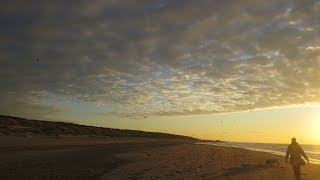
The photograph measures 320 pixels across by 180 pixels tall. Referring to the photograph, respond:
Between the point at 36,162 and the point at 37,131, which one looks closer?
the point at 36,162

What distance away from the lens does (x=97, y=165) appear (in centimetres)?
2191

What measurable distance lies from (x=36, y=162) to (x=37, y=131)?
29.6 metres

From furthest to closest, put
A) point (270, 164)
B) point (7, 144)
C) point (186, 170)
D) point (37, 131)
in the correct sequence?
point (37, 131), point (7, 144), point (270, 164), point (186, 170)

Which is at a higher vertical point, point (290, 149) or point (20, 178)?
point (290, 149)

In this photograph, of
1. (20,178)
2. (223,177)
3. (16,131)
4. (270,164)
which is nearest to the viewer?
(20,178)

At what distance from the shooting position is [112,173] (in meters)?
18.7

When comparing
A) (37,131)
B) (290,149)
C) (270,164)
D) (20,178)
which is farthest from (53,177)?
(37,131)

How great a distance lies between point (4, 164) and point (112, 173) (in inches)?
227

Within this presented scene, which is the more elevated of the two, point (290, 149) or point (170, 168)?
point (290, 149)

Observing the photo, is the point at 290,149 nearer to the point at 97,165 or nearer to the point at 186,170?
the point at 186,170

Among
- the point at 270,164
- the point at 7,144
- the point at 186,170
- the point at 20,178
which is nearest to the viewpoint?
the point at 20,178

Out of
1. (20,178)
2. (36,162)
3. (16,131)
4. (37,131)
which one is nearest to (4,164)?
(36,162)

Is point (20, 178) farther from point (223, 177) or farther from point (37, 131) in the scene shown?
point (37, 131)

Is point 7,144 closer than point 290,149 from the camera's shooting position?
No
